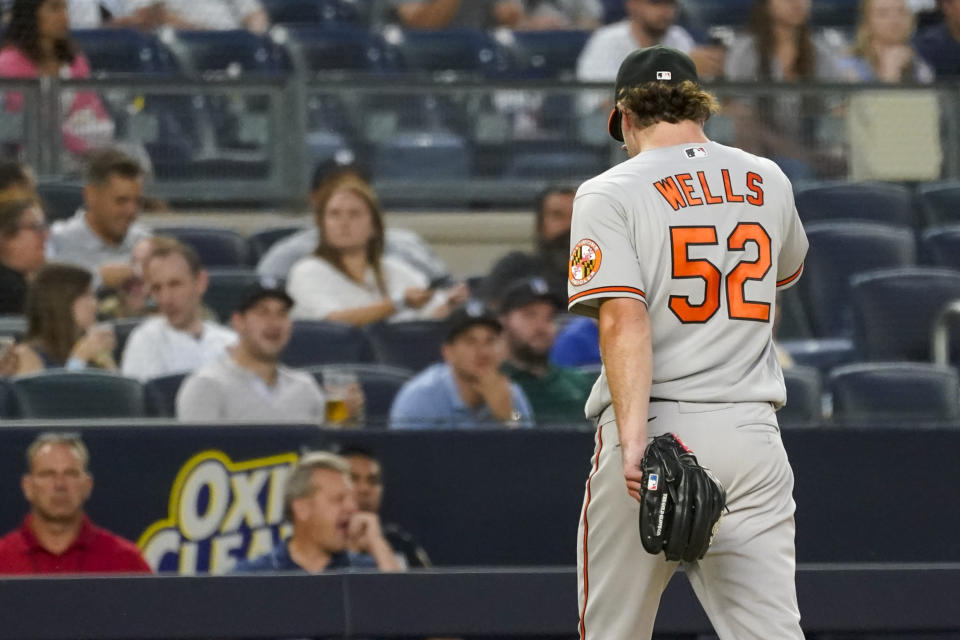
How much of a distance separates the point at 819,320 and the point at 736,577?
509 cm

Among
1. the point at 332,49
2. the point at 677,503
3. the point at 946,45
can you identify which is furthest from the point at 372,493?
A: the point at 946,45

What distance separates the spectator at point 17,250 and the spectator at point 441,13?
13.5 ft

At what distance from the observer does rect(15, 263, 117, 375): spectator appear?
7262 mm

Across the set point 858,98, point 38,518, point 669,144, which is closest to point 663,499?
point 669,144

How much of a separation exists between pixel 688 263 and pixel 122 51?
23.1 ft

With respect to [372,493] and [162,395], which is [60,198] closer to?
[162,395]

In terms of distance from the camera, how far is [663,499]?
3506 mm

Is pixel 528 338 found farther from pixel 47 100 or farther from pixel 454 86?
pixel 47 100

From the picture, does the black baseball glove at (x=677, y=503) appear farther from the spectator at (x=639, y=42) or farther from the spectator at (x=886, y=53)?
the spectator at (x=886, y=53)

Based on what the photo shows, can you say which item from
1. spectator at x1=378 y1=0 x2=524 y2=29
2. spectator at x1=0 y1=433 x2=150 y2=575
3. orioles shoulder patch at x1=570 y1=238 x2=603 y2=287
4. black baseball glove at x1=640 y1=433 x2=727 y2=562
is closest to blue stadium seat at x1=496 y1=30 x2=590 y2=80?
spectator at x1=378 y1=0 x2=524 y2=29

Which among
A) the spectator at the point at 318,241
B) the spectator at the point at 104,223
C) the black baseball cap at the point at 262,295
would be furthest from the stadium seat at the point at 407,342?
the spectator at the point at 104,223

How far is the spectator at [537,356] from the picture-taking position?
7.06m

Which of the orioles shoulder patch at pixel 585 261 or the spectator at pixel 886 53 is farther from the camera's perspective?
the spectator at pixel 886 53

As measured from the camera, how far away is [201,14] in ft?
36.7
